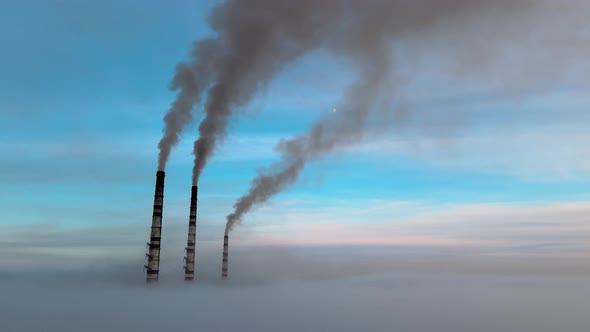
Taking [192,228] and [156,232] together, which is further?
[192,228]

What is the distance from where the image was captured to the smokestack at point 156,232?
39.8 m

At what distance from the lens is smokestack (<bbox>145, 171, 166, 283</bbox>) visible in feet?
130

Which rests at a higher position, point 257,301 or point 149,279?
point 149,279

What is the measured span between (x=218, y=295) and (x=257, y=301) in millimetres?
6041

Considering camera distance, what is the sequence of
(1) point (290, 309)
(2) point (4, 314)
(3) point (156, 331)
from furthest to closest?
(1) point (290, 309) → (2) point (4, 314) → (3) point (156, 331)

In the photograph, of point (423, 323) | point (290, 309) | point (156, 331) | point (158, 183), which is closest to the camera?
point (156, 331)

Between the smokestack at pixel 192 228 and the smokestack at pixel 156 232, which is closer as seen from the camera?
the smokestack at pixel 156 232

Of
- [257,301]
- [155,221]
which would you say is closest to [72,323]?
[155,221]

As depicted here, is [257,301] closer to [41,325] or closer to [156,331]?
[156,331]

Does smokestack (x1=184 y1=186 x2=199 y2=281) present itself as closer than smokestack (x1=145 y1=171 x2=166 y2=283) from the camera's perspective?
No

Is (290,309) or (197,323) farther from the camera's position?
(290,309)

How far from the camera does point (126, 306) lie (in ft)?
142

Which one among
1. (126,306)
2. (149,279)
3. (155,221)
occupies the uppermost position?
(155,221)

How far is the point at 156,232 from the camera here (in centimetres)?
3984
